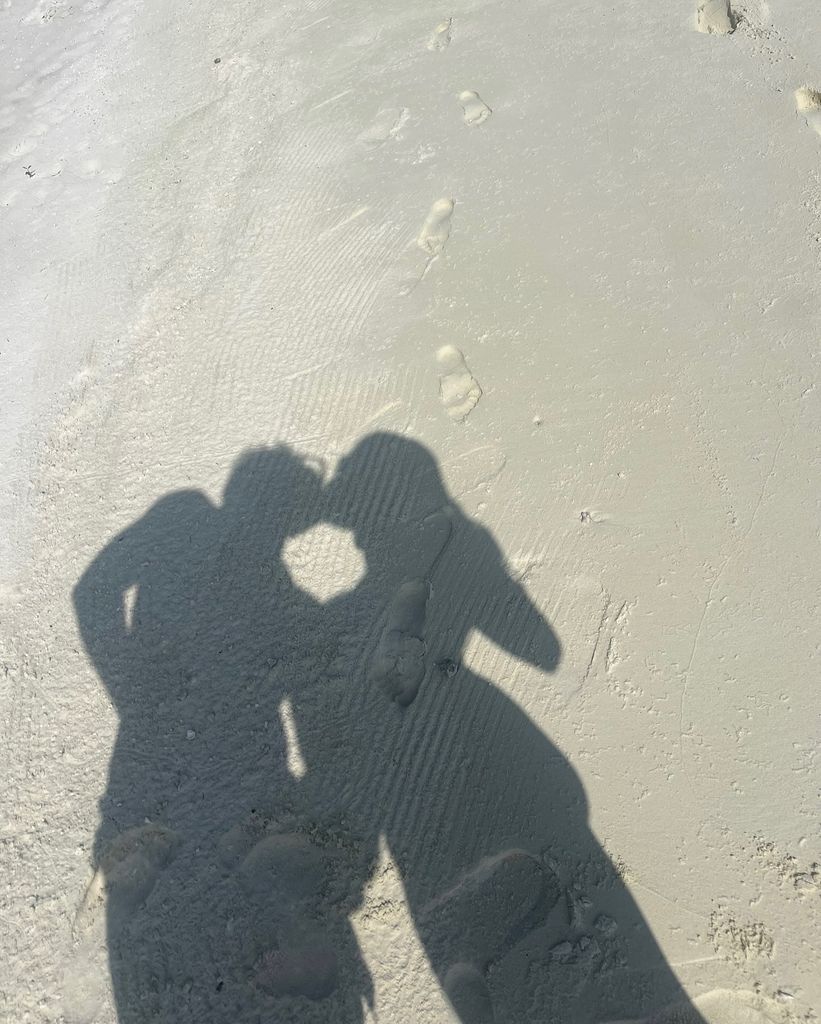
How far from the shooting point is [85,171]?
590cm

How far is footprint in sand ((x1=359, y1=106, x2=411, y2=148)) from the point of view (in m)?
5.60

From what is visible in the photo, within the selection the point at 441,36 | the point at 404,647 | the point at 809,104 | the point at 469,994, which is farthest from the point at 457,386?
the point at 441,36

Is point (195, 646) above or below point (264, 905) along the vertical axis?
above

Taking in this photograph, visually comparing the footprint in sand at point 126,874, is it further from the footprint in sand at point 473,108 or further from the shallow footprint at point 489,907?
the footprint in sand at point 473,108

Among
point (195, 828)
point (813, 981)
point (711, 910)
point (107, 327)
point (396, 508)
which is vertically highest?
point (107, 327)

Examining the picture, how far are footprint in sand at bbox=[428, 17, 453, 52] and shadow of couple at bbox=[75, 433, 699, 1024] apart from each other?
4393 millimetres

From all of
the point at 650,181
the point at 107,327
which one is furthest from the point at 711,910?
the point at 107,327

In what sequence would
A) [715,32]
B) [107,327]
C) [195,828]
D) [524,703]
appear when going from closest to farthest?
[195,828] → [524,703] → [107,327] → [715,32]

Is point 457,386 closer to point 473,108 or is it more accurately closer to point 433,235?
point 433,235

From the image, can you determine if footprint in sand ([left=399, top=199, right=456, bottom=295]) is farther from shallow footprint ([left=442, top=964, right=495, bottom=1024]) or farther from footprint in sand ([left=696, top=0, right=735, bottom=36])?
shallow footprint ([left=442, top=964, right=495, bottom=1024])

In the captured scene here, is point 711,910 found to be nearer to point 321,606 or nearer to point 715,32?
point 321,606

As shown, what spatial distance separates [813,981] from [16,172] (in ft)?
26.5

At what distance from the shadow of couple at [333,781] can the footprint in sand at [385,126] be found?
317 centimetres

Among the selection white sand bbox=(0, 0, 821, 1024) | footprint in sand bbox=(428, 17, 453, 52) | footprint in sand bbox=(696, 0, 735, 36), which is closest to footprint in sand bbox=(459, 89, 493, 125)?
white sand bbox=(0, 0, 821, 1024)
